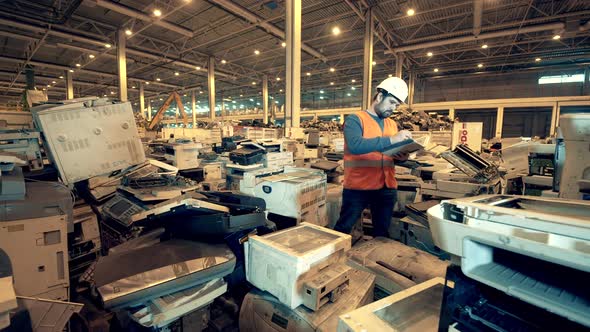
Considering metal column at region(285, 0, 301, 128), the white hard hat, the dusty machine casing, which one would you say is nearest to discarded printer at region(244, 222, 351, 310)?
the white hard hat

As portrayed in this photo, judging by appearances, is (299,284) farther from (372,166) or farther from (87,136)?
(87,136)

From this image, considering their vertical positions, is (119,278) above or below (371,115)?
below

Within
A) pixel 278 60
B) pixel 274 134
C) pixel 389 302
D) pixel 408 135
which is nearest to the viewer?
pixel 389 302

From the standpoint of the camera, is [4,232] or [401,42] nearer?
[4,232]

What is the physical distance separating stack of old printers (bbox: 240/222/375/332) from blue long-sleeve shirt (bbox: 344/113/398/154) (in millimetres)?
656

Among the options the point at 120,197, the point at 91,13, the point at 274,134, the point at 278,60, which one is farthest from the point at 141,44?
the point at 120,197

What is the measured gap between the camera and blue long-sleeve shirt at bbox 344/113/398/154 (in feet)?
5.63

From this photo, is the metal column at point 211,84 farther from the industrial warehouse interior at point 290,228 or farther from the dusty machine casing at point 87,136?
the dusty machine casing at point 87,136

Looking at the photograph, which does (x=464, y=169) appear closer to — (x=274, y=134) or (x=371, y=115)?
(x=371, y=115)

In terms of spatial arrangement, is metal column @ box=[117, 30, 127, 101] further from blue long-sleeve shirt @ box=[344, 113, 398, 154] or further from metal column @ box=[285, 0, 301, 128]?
blue long-sleeve shirt @ box=[344, 113, 398, 154]

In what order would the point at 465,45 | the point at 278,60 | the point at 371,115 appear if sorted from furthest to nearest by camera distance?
1. the point at 278,60
2. the point at 465,45
3. the point at 371,115

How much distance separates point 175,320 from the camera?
114 cm

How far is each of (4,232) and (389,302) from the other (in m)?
1.92

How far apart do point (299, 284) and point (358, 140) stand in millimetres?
1071
